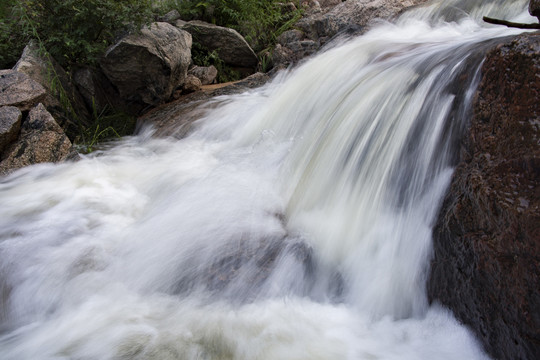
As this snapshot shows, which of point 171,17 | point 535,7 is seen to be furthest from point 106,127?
point 535,7

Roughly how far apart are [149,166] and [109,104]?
5.99 ft

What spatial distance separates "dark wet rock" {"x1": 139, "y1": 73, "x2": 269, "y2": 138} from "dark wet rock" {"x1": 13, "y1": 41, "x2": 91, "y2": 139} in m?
0.80

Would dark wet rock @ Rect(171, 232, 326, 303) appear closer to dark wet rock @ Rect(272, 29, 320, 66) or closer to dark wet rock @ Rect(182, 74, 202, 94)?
dark wet rock @ Rect(182, 74, 202, 94)

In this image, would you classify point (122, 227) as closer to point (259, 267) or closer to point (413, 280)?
point (259, 267)

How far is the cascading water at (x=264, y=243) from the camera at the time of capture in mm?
2090

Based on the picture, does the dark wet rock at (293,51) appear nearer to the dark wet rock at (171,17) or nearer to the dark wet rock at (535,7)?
the dark wet rock at (171,17)

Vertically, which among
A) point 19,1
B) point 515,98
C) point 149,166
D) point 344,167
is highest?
point 19,1

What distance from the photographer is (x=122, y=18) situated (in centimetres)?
491

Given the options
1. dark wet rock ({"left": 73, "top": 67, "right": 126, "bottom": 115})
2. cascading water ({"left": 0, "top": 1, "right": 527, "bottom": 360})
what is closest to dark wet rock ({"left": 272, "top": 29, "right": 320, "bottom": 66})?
dark wet rock ({"left": 73, "top": 67, "right": 126, "bottom": 115})

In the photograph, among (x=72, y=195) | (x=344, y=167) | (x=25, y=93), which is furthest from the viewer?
(x=25, y=93)

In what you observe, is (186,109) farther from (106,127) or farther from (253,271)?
(253,271)

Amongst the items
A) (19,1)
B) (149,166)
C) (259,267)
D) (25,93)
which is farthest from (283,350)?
(19,1)

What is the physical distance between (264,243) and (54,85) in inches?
140

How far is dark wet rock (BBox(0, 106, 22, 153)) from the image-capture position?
13.3 feet
